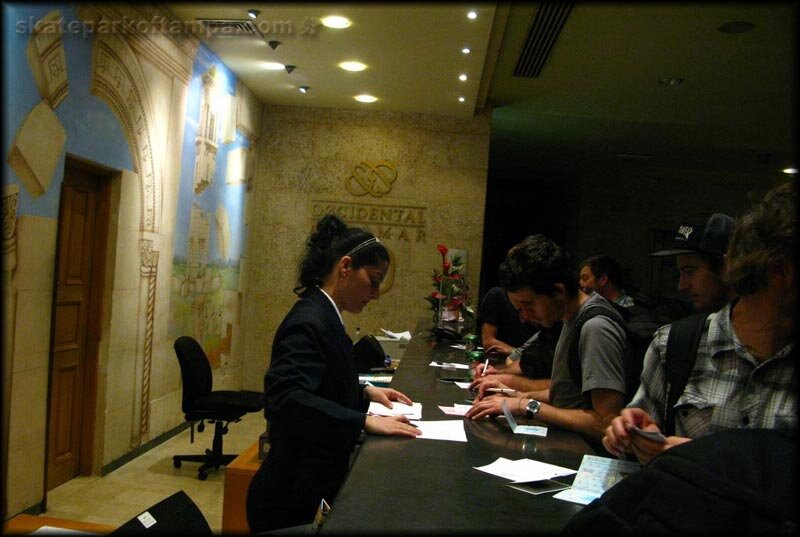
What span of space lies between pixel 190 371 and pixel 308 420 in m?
3.18

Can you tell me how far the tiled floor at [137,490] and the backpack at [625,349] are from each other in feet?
7.69

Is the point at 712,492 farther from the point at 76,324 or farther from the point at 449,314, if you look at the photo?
the point at 449,314

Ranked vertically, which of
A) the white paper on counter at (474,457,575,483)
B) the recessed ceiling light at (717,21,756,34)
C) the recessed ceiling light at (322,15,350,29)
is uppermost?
the recessed ceiling light at (717,21,756,34)

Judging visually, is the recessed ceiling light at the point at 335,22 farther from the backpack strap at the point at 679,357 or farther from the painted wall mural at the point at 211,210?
the backpack strap at the point at 679,357

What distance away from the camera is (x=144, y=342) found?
17.1 ft

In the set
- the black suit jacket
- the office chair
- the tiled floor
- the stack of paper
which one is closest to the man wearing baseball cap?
the stack of paper

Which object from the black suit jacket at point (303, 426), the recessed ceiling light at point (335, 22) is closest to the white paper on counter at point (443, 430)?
the black suit jacket at point (303, 426)

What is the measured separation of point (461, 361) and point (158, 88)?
10.3ft

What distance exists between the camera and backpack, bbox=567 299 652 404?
2.16m

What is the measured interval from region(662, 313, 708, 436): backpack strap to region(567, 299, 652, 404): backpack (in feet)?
1.61

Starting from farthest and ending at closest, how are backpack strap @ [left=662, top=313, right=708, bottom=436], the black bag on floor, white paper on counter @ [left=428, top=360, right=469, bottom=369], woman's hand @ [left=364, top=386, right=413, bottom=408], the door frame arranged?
1. the door frame
2. white paper on counter @ [left=428, top=360, right=469, bottom=369]
3. woman's hand @ [left=364, top=386, right=413, bottom=408]
4. backpack strap @ [left=662, top=313, right=708, bottom=436]
5. the black bag on floor

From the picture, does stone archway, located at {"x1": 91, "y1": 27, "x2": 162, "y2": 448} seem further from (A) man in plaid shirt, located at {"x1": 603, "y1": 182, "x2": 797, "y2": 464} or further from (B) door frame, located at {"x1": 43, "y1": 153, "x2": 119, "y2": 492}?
(A) man in plaid shirt, located at {"x1": 603, "y1": 182, "x2": 797, "y2": 464}

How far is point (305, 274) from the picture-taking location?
86.2 inches

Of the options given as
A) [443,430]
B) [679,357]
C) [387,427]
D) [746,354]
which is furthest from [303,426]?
[746,354]
